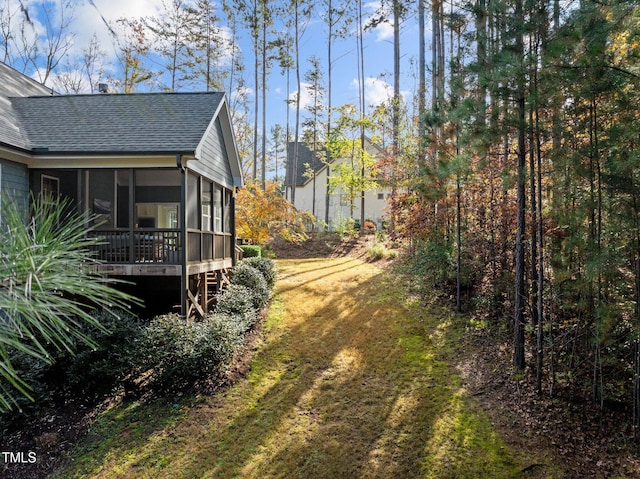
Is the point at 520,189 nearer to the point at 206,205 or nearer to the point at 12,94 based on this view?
the point at 206,205

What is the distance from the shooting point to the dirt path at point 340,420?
4.52 metres

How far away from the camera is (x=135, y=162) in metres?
7.66

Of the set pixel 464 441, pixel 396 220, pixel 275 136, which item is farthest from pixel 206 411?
pixel 275 136

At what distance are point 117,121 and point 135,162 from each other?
5.88 ft

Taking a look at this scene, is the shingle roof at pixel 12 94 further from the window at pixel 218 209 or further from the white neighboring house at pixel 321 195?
the white neighboring house at pixel 321 195

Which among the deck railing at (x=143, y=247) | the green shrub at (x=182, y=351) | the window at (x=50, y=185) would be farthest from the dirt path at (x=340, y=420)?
the window at (x=50, y=185)

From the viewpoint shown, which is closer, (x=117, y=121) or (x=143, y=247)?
(x=143, y=247)

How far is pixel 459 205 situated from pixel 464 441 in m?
4.91

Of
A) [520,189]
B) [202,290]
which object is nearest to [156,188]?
[202,290]

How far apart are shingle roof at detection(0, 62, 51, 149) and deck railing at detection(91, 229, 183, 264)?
2300 millimetres

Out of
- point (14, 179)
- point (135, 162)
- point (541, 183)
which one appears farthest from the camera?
point (135, 162)

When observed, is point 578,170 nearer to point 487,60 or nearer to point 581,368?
point 487,60

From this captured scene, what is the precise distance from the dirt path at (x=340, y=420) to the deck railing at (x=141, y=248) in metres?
2.83

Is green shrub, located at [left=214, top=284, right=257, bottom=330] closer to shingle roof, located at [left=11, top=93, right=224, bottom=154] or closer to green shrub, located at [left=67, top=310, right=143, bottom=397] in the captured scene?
green shrub, located at [left=67, top=310, right=143, bottom=397]
